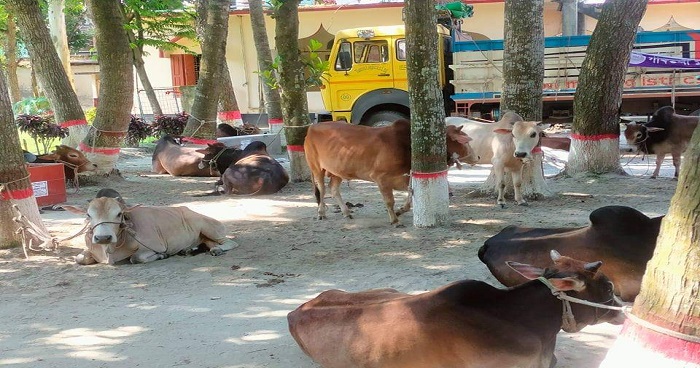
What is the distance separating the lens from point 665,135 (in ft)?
35.0

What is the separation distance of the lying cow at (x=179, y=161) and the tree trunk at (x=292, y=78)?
236 cm

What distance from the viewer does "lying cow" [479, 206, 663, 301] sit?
4.73 meters

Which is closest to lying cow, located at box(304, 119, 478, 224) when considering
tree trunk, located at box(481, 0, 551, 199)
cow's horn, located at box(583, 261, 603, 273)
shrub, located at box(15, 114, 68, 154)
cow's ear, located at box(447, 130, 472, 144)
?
cow's ear, located at box(447, 130, 472, 144)

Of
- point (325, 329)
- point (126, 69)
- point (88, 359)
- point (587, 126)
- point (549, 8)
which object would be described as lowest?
point (88, 359)

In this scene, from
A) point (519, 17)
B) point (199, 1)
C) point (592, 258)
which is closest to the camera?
point (592, 258)

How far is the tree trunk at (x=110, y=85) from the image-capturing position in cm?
1153

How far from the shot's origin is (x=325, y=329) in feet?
12.3

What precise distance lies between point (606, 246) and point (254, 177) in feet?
21.7

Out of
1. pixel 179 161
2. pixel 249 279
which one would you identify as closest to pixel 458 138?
pixel 249 279

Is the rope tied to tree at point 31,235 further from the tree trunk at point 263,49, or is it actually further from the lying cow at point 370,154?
the tree trunk at point 263,49

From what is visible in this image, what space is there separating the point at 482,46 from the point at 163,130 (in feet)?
27.6

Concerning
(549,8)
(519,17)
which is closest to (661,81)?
(519,17)

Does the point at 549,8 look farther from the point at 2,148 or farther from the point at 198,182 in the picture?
the point at 2,148

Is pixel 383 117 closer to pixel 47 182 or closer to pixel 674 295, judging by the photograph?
pixel 47 182
